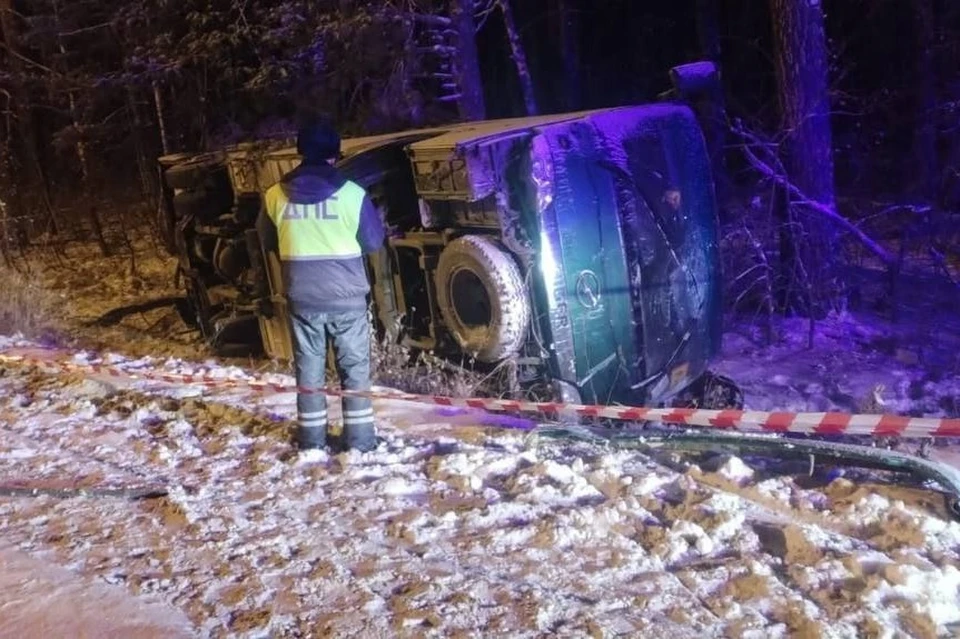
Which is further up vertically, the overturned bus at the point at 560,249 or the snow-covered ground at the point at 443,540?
the overturned bus at the point at 560,249

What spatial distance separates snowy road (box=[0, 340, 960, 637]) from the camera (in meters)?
2.81

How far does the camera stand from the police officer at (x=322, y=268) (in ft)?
13.9

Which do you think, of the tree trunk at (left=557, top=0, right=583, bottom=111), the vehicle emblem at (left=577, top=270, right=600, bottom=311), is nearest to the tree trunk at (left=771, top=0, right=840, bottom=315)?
the vehicle emblem at (left=577, top=270, right=600, bottom=311)

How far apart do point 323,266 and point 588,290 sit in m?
1.68

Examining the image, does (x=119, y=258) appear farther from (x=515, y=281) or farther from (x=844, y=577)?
(x=844, y=577)

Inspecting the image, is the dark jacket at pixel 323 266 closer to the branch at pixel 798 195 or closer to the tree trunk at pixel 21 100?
the branch at pixel 798 195

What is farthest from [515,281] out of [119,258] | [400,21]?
[119,258]

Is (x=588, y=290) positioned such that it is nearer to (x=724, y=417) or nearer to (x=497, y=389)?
(x=497, y=389)

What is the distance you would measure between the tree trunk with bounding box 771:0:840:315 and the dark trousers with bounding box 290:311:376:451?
5.70m

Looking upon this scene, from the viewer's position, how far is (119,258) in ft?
55.0

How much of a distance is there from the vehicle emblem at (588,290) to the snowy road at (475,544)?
3.53 ft

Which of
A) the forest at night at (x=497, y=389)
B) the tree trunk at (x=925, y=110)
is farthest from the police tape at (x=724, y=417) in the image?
the tree trunk at (x=925, y=110)

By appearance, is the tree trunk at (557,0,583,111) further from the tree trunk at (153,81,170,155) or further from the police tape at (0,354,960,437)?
the police tape at (0,354,960,437)

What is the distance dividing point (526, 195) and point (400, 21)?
246 inches
